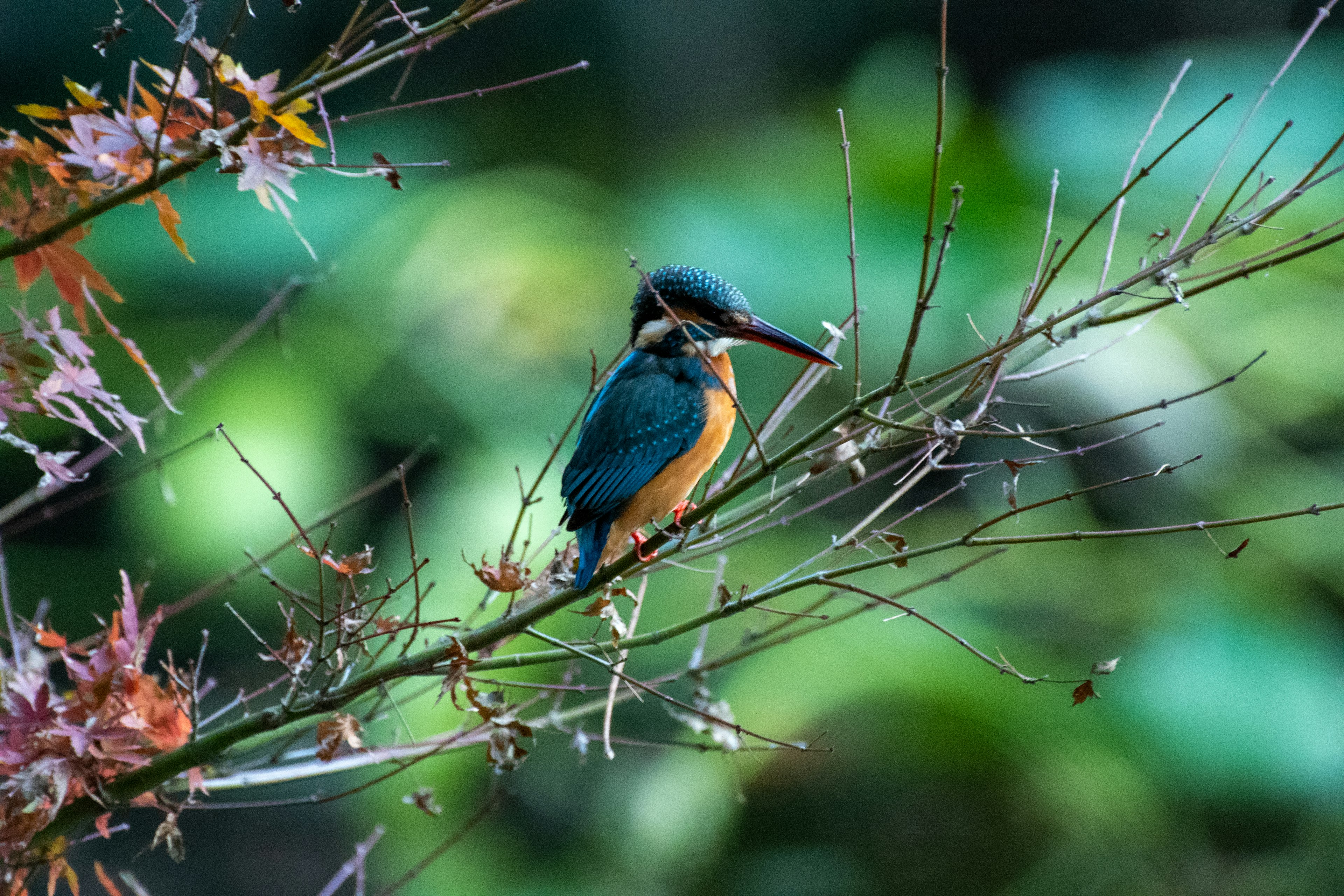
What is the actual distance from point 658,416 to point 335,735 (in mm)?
560

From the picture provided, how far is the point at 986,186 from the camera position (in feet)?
12.1

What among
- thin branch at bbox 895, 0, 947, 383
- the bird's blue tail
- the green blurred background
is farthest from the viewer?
the green blurred background

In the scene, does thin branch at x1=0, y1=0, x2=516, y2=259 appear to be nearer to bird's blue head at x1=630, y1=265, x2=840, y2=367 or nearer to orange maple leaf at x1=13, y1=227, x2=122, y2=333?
orange maple leaf at x1=13, y1=227, x2=122, y2=333

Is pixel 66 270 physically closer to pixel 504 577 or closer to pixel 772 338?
pixel 504 577

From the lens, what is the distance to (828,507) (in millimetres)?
3523

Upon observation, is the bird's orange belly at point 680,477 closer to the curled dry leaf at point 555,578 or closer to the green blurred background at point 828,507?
the curled dry leaf at point 555,578

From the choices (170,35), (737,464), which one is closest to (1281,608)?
(737,464)

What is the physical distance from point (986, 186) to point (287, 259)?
241 centimetres

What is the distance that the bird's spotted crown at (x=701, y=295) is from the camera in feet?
3.86

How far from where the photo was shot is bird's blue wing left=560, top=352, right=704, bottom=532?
124 centimetres

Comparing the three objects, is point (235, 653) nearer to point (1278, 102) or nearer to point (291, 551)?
point (291, 551)

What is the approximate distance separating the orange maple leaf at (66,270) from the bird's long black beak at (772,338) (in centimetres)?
61

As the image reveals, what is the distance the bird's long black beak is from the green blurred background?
156cm

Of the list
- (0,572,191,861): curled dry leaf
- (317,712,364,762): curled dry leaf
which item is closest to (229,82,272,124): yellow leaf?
(0,572,191,861): curled dry leaf
